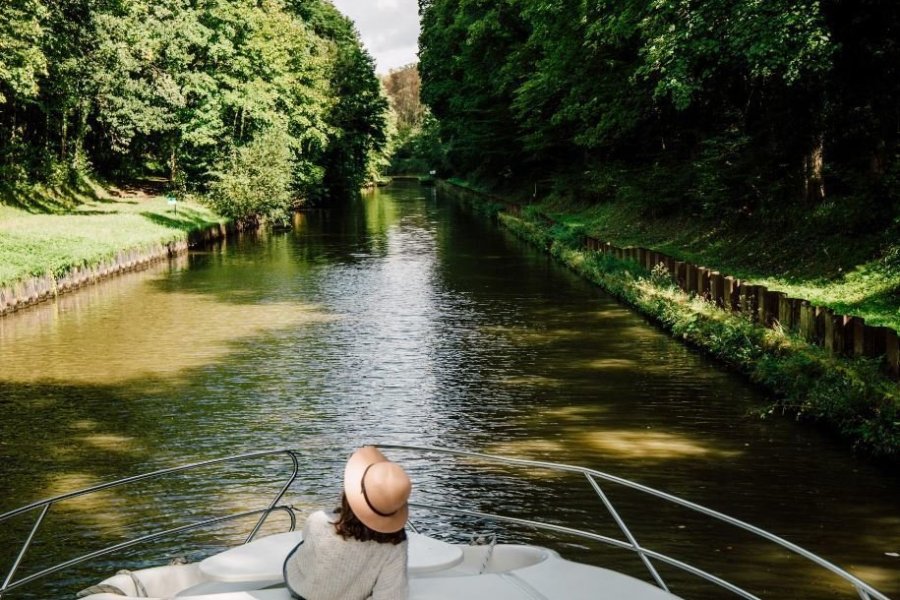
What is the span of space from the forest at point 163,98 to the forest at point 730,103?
13527 millimetres

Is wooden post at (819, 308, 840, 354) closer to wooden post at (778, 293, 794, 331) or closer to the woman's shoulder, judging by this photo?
wooden post at (778, 293, 794, 331)

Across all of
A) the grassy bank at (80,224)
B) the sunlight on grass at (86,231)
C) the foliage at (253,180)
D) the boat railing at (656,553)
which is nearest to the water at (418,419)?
the sunlight on grass at (86,231)

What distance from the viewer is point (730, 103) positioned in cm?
2914

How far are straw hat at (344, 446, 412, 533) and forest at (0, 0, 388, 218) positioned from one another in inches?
1033

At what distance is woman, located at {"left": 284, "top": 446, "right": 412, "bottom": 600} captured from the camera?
4.55 m

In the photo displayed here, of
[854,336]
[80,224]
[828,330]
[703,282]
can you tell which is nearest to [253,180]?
[80,224]

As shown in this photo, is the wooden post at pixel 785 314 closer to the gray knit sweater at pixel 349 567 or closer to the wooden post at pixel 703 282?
the wooden post at pixel 703 282

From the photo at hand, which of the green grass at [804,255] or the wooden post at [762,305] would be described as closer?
the wooden post at [762,305]

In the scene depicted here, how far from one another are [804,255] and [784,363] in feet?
25.7

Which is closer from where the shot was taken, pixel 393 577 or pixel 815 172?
pixel 393 577

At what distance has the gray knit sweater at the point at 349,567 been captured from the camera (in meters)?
4.69

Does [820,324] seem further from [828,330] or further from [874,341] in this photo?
[874,341]

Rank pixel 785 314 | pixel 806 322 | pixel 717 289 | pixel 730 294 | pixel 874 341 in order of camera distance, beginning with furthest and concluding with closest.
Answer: pixel 717 289, pixel 730 294, pixel 785 314, pixel 806 322, pixel 874 341

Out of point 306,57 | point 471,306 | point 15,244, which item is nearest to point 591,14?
point 471,306
